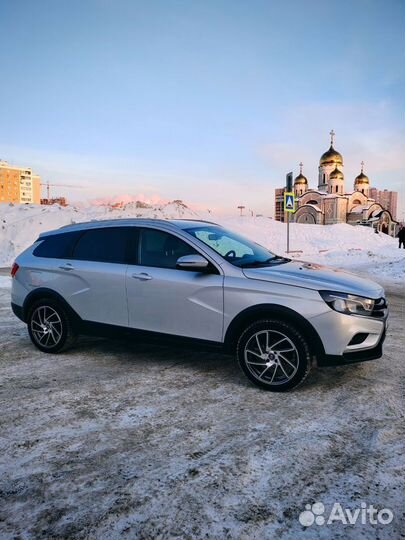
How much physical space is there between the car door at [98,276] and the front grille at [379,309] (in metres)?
2.60

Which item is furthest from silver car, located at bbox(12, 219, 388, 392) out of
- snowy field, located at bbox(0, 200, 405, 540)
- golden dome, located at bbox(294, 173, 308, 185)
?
golden dome, located at bbox(294, 173, 308, 185)

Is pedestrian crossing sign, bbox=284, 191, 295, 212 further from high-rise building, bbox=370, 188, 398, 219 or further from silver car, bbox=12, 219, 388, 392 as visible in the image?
high-rise building, bbox=370, 188, 398, 219

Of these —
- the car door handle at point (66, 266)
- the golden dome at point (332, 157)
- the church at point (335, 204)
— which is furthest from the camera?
the golden dome at point (332, 157)

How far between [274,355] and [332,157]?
76056mm

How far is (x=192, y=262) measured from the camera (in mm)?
4008

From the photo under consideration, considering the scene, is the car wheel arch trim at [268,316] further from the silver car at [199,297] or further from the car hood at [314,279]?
the car hood at [314,279]

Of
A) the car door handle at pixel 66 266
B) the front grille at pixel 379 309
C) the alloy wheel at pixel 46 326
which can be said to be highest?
the car door handle at pixel 66 266

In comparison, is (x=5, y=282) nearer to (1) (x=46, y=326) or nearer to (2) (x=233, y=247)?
(1) (x=46, y=326)

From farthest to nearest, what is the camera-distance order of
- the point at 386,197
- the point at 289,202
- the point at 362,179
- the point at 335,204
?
the point at 386,197, the point at 362,179, the point at 335,204, the point at 289,202

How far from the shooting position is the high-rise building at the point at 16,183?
159375 mm

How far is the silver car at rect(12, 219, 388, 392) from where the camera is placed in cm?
366

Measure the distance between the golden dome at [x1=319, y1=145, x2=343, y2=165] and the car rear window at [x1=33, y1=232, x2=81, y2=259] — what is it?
7522cm

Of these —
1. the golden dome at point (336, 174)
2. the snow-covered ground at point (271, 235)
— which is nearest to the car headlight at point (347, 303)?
the snow-covered ground at point (271, 235)

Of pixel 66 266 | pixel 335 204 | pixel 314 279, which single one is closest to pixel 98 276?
pixel 66 266
